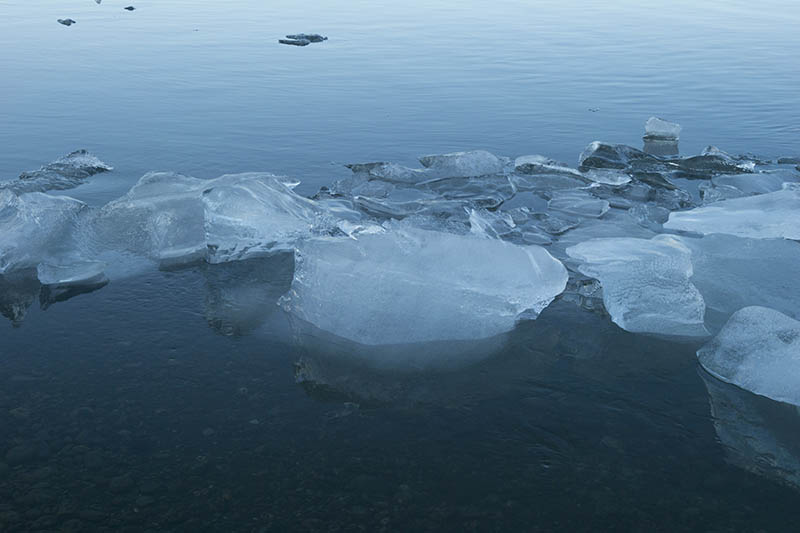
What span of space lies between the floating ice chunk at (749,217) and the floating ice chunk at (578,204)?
0.75m

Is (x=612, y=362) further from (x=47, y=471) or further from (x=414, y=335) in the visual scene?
(x=47, y=471)

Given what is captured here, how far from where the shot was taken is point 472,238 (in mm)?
5223

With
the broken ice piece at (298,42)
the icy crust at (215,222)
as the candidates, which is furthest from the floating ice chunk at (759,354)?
the broken ice piece at (298,42)

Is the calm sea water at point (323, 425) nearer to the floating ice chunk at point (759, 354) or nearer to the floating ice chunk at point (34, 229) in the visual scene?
the floating ice chunk at point (759, 354)

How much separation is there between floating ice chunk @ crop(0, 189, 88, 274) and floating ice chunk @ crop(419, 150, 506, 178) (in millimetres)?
4004

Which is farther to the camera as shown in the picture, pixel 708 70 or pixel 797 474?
pixel 708 70

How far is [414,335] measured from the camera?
4.56m

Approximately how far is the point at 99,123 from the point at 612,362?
910 centimetres

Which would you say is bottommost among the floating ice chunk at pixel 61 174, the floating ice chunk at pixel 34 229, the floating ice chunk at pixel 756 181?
the floating ice chunk at pixel 61 174

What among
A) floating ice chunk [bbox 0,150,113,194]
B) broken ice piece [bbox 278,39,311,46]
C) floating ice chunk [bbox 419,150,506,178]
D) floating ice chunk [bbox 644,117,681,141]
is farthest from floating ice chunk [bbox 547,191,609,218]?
broken ice piece [bbox 278,39,311,46]

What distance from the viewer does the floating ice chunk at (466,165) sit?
27.1 feet

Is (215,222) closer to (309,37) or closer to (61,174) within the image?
(61,174)

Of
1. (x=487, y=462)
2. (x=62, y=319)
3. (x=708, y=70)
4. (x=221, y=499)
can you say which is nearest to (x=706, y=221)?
(x=487, y=462)

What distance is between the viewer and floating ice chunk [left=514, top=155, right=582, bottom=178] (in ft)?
27.1
